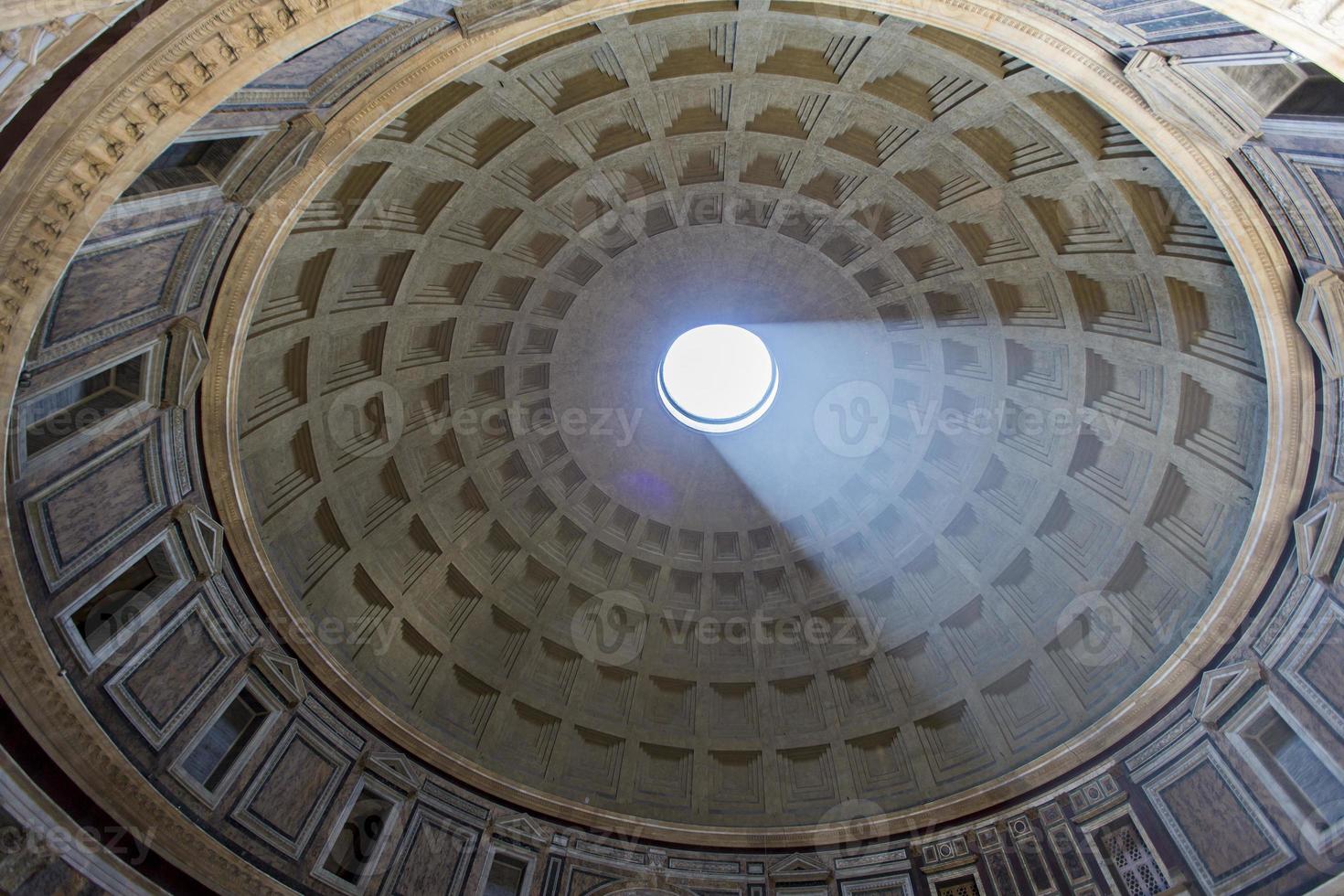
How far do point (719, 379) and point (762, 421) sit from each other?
2744 mm

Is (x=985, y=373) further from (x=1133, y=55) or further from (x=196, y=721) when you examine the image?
(x=196, y=721)

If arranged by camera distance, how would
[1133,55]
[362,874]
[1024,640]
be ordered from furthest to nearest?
1. [1024,640]
2. [362,874]
3. [1133,55]

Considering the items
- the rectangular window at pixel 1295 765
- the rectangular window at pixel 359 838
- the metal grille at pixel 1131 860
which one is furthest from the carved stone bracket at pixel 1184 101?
the rectangular window at pixel 359 838

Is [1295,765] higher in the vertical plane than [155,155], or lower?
lower

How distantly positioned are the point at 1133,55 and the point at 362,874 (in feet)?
73.3

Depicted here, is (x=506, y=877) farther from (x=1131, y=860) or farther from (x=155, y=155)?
(x=155, y=155)

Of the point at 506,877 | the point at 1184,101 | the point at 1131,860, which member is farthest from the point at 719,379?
the point at 1184,101

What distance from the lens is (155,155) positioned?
11312mm

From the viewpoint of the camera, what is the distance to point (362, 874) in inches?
818

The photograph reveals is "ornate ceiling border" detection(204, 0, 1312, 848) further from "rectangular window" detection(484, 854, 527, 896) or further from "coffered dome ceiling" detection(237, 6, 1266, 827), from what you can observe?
"rectangular window" detection(484, 854, 527, 896)

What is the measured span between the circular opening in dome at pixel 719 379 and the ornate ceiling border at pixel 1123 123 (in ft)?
43.4

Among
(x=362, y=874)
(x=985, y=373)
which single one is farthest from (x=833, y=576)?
(x=362, y=874)

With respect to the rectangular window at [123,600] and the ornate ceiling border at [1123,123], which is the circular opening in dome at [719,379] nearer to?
the ornate ceiling border at [1123,123]

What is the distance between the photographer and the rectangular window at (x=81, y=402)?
15.1 meters
